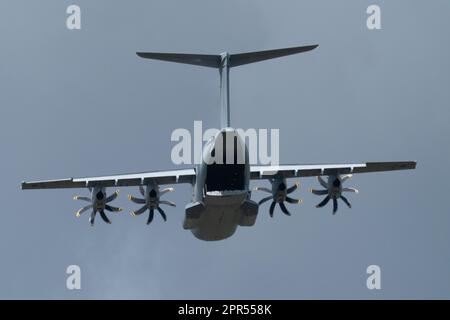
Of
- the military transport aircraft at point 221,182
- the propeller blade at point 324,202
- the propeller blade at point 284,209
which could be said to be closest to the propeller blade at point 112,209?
the military transport aircraft at point 221,182

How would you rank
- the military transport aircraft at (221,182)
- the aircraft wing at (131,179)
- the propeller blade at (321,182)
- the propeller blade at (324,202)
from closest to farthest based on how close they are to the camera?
the military transport aircraft at (221,182) < the aircraft wing at (131,179) < the propeller blade at (324,202) < the propeller blade at (321,182)

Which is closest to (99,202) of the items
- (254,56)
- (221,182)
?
(221,182)

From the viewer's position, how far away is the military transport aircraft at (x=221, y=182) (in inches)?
1410

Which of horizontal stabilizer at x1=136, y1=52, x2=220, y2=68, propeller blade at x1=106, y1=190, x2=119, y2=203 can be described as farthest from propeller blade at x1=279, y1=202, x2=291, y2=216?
propeller blade at x1=106, y1=190, x2=119, y2=203

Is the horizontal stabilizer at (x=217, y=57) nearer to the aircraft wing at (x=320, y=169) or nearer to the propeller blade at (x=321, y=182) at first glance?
the aircraft wing at (x=320, y=169)

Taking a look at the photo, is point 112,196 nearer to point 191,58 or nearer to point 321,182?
point 191,58

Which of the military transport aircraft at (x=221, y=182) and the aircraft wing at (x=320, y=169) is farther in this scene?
the aircraft wing at (x=320, y=169)

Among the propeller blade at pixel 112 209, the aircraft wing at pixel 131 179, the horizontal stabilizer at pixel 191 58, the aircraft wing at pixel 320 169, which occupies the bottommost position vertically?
the propeller blade at pixel 112 209

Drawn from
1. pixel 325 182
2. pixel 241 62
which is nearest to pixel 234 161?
pixel 241 62

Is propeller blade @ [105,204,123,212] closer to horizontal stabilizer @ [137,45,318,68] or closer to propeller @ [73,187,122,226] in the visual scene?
propeller @ [73,187,122,226]

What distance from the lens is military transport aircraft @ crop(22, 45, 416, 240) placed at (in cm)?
3581

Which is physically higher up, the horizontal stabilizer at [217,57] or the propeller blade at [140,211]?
the horizontal stabilizer at [217,57]

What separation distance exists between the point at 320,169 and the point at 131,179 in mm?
10466

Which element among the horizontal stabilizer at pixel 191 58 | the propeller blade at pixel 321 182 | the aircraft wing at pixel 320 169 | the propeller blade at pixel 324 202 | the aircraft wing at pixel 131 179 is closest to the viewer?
the horizontal stabilizer at pixel 191 58
